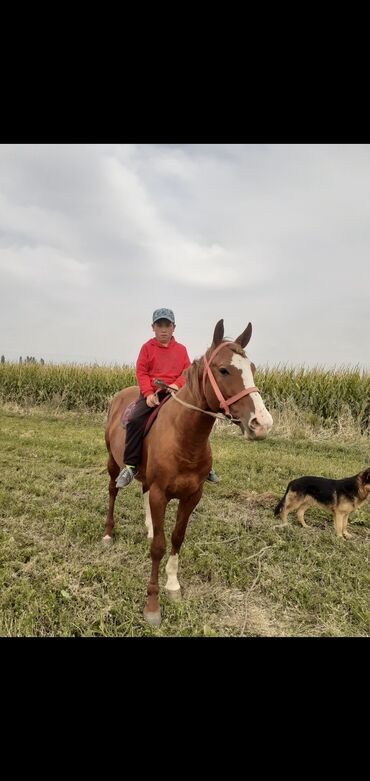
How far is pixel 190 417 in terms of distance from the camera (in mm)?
3014

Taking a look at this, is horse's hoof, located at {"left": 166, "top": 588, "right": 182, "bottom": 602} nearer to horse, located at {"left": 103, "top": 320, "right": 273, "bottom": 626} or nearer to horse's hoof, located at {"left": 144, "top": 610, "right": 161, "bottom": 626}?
horse, located at {"left": 103, "top": 320, "right": 273, "bottom": 626}

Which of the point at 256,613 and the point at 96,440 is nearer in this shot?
the point at 256,613

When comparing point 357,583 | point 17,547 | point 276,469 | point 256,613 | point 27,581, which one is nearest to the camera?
point 256,613

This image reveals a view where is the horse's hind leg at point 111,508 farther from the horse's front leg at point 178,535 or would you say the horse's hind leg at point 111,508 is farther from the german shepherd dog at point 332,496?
the german shepherd dog at point 332,496

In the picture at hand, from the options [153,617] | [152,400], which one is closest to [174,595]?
[153,617]

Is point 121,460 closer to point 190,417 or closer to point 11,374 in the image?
point 190,417

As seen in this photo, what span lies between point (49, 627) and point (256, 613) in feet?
5.78

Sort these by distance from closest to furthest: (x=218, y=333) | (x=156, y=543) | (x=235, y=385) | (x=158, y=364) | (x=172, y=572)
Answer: (x=235, y=385), (x=218, y=333), (x=156, y=543), (x=172, y=572), (x=158, y=364)

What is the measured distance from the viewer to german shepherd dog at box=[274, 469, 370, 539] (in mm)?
4723

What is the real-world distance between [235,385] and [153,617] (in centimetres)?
212

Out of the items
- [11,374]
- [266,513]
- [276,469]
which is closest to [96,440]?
[276,469]

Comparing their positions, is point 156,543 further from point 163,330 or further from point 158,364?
point 163,330

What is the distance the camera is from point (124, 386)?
564 inches

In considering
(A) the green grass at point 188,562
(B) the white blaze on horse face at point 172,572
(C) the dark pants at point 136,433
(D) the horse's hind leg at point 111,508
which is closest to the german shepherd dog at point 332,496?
(A) the green grass at point 188,562
